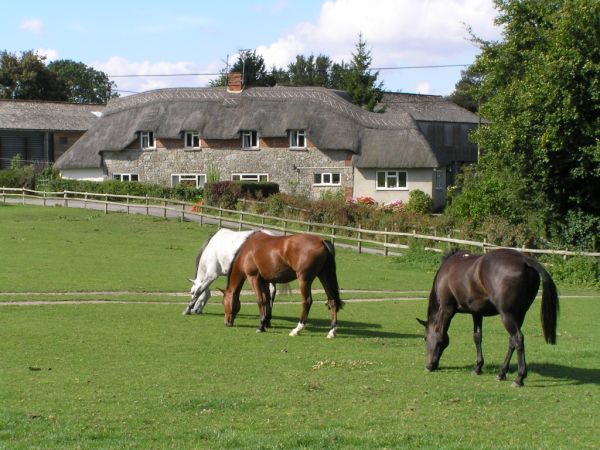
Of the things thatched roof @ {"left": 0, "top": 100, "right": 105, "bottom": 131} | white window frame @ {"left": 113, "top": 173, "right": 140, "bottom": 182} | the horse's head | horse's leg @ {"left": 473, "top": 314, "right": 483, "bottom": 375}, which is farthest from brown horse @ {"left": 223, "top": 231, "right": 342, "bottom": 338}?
thatched roof @ {"left": 0, "top": 100, "right": 105, "bottom": 131}

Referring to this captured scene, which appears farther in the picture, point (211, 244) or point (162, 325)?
point (211, 244)

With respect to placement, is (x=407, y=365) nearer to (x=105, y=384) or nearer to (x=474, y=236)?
(x=105, y=384)

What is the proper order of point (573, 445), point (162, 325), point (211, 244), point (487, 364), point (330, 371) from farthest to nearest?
point (211, 244) < point (162, 325) < point (487, 364) < point (330, 371) < point (573, 445)

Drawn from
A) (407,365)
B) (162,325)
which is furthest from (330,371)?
(162,325)

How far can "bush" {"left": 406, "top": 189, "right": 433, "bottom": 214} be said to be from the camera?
5588cm

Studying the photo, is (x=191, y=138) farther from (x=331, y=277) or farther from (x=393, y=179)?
(x=331, y=277)

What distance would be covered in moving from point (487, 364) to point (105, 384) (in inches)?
239

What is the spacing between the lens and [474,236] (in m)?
37.2

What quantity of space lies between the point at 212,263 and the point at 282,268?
2552 mm

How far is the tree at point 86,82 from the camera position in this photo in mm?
135000

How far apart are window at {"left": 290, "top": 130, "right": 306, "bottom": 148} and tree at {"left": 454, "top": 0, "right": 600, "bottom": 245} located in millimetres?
26039

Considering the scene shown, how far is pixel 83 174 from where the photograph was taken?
67438 millimetres

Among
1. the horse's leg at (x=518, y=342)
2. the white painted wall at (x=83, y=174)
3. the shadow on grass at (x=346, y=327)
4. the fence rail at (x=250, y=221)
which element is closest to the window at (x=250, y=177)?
the fence rail at (x=250, y=221)

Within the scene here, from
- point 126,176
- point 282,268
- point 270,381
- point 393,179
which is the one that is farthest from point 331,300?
point 126,176
